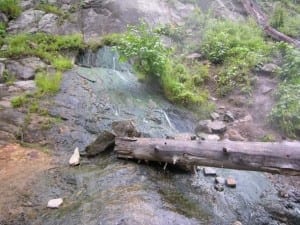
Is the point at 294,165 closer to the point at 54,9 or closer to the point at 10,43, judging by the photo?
the point at 10,43

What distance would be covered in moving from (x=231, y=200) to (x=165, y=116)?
2672 millimetres

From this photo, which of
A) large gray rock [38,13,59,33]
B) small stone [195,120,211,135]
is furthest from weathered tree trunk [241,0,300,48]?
large gray rock [38,13,59,33]

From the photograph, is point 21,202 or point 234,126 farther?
point 234,126

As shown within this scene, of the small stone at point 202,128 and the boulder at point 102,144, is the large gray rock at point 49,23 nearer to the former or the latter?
the small stone at point 202,128

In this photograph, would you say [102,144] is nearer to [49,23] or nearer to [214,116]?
[214,116]

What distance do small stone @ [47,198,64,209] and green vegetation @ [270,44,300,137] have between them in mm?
4692

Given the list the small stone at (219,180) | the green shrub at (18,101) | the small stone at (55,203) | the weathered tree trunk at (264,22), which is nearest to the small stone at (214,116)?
the small stone at (219,180)

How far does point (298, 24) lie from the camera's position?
1120 cm

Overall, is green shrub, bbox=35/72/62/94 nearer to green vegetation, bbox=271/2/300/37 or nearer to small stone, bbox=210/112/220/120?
small stone, bbox=210/112/220/120

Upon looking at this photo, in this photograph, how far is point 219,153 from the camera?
4492mm

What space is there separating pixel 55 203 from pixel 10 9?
772 cm

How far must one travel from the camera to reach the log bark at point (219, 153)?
4125mm

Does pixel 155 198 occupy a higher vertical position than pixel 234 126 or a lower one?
higher

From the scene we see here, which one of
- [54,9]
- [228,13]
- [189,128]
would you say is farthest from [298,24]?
[54,9]
